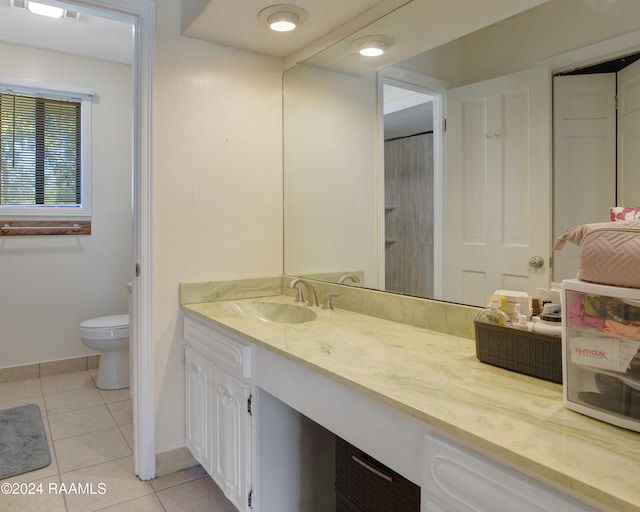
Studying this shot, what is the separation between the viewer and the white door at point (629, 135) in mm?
1085

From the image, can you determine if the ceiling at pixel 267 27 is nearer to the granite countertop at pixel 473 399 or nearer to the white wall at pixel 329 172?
the white wall at pixel 329 172

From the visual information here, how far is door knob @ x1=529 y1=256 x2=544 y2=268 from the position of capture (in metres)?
1.28

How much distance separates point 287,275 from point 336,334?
2.90ft

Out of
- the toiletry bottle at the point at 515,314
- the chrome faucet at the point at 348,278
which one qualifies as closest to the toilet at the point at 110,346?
the chrome faucet at the point at 348,278

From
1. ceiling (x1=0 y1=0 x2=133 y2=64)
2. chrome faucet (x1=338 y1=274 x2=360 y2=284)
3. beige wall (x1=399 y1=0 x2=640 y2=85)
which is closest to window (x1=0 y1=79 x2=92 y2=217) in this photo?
ceiling (x1=0 y1=0 x2=133 y2=64)

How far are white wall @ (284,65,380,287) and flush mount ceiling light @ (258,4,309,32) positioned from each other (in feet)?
1.15

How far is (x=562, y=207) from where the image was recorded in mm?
1245

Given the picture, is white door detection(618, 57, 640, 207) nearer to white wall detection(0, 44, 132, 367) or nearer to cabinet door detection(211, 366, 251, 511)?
cabinet door detection(211, 366, 251, 511)

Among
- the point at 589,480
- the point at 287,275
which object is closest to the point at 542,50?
the point at 589,480

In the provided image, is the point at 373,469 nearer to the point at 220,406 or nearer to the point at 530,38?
the point at 220,406

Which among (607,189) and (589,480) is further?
(607,189)

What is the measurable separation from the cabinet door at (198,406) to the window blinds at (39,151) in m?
2.15

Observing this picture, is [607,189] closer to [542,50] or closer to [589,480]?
[542,50]

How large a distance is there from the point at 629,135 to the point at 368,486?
3.85ft
